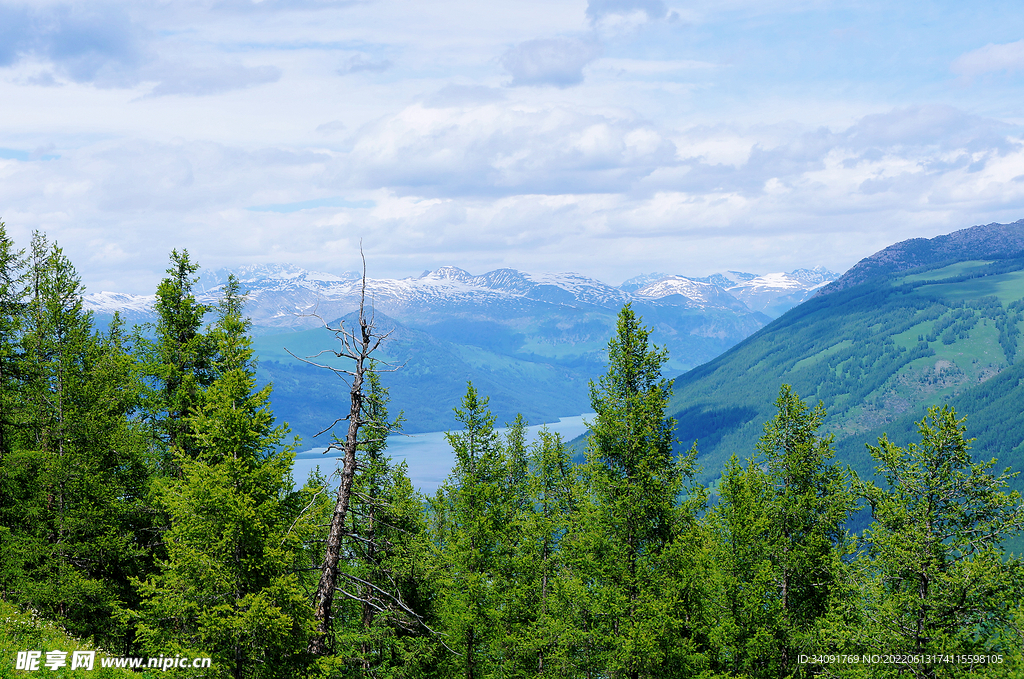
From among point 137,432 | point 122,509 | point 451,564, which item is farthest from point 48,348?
point 451,564

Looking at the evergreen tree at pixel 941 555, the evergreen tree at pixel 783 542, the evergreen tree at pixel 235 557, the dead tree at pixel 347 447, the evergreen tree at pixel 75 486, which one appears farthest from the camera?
the evergreen tree at pixel 783 542

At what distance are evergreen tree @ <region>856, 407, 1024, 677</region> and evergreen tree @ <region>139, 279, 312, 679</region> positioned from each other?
16.3 meters

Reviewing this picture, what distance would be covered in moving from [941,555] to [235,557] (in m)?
19.3

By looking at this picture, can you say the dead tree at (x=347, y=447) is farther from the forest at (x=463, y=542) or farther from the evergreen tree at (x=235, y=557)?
the evergreen tree at (x=235, y=557)

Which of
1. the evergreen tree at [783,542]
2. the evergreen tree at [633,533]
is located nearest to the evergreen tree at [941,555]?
the evergreen tree at [783,542]

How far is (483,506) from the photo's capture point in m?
34.0

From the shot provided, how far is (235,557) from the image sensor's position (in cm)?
1809

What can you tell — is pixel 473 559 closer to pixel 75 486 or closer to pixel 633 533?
pixel 633 533

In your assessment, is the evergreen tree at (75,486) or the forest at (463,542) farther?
the evergreen tree at (75,486)

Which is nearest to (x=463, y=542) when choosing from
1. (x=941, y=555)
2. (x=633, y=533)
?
(x=633, y=533)

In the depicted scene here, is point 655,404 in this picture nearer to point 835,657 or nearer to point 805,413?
point 805,413

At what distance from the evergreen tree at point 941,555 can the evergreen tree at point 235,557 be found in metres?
16.3

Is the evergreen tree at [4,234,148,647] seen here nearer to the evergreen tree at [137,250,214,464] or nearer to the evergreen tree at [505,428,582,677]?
the evergreen tree at [137,250,214,464]

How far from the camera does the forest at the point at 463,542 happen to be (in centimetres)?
1827
